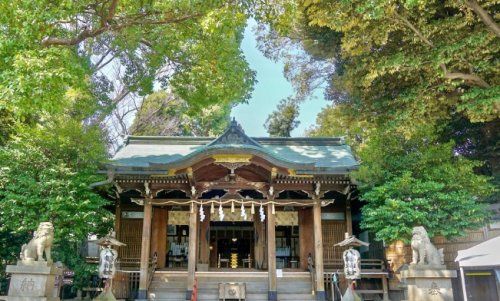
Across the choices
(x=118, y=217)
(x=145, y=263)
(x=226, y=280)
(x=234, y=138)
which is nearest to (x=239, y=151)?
(x=234, y=138)

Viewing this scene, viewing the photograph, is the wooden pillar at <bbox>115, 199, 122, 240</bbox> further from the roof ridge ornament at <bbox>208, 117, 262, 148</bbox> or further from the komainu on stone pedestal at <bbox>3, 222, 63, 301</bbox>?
the roof ridge ornament at <bbox>208, 117, 262, 148</bbox>

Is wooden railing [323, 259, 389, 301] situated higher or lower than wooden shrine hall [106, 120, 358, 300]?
lower

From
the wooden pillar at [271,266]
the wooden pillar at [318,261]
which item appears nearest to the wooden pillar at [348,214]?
the wooden pillar at [318,261]

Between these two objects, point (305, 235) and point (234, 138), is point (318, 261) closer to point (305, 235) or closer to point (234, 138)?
point (305, 235)

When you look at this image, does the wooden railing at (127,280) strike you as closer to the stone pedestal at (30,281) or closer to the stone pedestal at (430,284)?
the stone pedestal at (30,281)

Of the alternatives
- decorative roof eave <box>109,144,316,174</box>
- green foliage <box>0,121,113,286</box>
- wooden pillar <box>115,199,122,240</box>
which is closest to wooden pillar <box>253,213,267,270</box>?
decorative roof eave <box>109,144,316,174</box>

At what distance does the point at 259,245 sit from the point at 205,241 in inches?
72.8

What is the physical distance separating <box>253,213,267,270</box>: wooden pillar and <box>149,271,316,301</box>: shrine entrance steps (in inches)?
50.0

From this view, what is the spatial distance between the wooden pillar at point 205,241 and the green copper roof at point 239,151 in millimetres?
2407

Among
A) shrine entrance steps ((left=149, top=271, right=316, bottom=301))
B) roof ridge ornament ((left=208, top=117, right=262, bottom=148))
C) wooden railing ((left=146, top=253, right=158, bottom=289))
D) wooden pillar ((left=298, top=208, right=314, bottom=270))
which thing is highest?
roof ridge ornament ((left=208, top=117, right=262, bottom=148))

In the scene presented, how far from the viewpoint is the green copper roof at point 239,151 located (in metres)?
10.4

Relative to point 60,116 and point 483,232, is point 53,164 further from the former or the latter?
point 483,232

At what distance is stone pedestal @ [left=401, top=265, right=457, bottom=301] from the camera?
8.03 metres

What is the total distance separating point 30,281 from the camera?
26.1 ft
